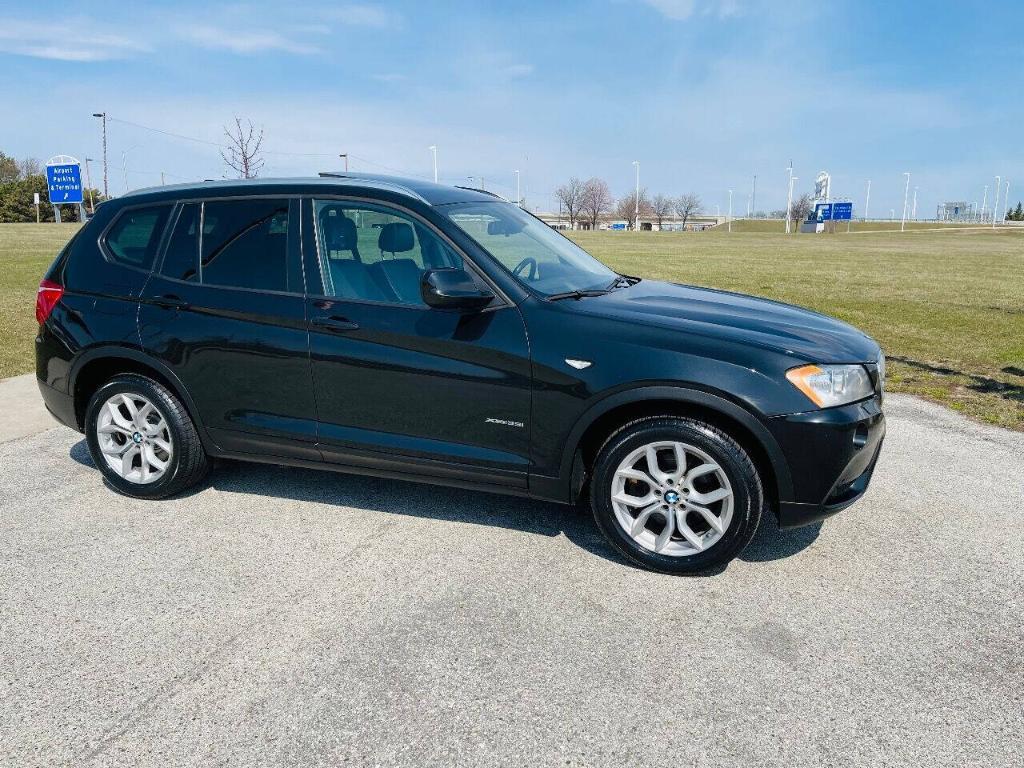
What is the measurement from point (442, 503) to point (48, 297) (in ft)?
8.51

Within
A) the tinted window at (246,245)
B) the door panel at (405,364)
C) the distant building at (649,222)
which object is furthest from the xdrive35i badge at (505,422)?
the distant building at (649,222)

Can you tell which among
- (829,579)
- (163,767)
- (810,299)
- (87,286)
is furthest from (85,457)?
(810,299)

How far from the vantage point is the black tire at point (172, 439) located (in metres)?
4.38

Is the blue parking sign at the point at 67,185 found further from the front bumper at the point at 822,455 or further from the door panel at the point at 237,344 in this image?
the front bumper at the point at 822,455

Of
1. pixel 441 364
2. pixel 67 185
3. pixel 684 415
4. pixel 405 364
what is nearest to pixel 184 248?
pixel 405 364

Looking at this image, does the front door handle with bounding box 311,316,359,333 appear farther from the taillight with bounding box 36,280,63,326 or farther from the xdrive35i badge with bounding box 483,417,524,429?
the taillight with bounding box 36,280,63,326

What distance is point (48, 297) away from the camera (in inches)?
181

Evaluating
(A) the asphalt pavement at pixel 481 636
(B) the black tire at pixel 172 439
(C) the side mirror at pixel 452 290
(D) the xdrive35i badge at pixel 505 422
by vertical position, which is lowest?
(A) the asphalt pavement at pixel 481 636

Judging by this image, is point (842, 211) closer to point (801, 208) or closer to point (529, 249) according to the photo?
point (801, 208)

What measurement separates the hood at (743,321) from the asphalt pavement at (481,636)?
3.32 ft

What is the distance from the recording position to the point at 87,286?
4.50 metres

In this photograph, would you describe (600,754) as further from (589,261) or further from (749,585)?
(589,261)

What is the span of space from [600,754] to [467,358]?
185cm

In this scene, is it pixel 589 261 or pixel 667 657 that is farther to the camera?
pixel 589 261
